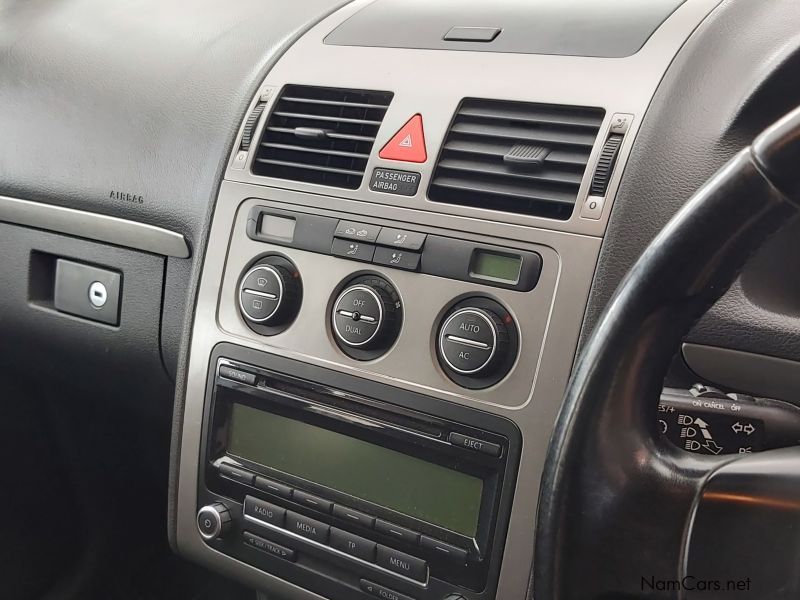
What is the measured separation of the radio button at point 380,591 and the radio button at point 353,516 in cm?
6

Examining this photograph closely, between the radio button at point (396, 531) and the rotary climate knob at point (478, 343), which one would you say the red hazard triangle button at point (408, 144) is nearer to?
the rotary climate knob at point (478, 343)

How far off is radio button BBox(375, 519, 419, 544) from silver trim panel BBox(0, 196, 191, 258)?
45 centimetres

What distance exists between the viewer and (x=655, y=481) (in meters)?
0.61

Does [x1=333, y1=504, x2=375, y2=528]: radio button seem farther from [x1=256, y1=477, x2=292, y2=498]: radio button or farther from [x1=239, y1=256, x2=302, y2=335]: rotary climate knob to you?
[x1=239, y1=256, x2=302, y2=335]: rotary climate knob

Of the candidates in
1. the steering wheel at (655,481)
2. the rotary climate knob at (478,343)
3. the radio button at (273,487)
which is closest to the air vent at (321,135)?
the rotary climate knob at (478,343)

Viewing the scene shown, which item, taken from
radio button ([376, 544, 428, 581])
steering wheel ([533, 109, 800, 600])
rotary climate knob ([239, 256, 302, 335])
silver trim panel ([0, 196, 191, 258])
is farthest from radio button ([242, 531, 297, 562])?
steering wheel ([533, 109, 800, 600])

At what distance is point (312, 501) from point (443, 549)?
17 cm

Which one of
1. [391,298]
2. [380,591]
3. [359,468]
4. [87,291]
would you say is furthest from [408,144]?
[87,291]

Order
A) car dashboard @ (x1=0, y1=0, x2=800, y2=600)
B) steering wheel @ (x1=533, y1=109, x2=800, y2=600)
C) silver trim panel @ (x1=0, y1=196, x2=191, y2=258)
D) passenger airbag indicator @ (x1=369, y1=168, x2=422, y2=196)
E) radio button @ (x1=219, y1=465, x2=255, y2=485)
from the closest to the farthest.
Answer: steering wheel @ (x1=533, y1=109, x2=800, y2=600)
car dashboard @ (x1=0, y1=0, x2=800, y2=600)
passenger airbag indicator @ (x1=369, y1=168, x2=422, y2=196)
radio button @ (x1=219, y1=465, x2=255, y2=485)
silver trim panel @ (x1=0, y1=196, x2=191, y2=258)

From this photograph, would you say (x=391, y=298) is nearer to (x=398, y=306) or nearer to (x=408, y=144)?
(x=398, y=306)

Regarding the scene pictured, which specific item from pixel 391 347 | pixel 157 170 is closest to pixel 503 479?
pixel 391 347

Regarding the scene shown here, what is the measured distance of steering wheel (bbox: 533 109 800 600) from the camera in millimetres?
586

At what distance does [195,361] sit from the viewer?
1.15m

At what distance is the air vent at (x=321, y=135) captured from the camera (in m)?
1.06
